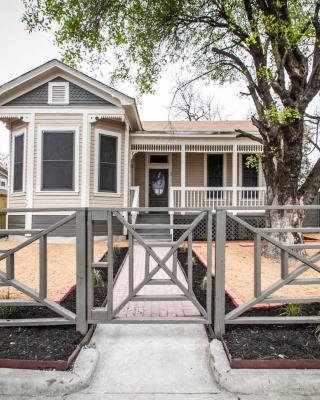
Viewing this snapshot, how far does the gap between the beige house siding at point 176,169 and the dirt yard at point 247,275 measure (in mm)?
4589

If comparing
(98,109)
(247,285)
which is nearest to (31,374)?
(247,285)

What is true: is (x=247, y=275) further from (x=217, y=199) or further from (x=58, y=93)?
(x=58, y=93)

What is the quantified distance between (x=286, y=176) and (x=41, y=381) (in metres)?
6.66

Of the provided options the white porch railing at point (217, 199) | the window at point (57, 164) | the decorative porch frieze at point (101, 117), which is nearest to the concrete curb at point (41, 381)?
the window at point (57, 164)

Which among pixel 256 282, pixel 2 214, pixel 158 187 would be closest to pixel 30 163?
pixel 2 214

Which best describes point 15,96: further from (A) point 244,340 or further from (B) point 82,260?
(A) point 244,340

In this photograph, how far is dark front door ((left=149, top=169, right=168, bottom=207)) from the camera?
14.0 m

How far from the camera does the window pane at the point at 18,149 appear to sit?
11.0m

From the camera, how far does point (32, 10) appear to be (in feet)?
24.6

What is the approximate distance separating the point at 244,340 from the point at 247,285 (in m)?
2.53

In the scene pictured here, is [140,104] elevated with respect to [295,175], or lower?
elevated

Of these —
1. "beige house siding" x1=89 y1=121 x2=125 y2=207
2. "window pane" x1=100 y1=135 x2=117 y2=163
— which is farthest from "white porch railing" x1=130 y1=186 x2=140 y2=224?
"window pane" x1=100 y1=135 x2=117 y2=163

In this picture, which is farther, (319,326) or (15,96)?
(15,96)

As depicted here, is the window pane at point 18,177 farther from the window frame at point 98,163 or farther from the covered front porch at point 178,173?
the covered front porch at point 178,173
